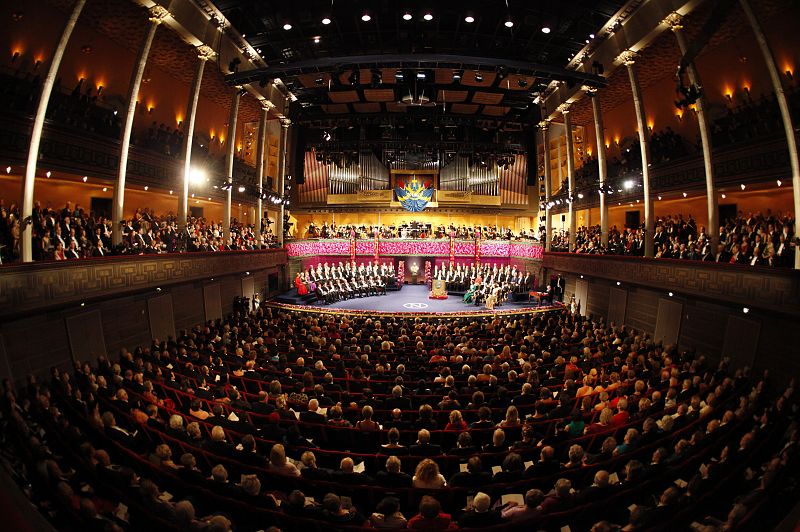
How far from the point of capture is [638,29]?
14.3m

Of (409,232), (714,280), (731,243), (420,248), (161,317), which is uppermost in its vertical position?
(409,232)

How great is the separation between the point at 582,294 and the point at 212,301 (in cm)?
1719

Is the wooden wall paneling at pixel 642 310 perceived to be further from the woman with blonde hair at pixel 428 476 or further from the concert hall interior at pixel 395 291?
the woman with blonde hair at pixel 428 476

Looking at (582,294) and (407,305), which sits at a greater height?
(582,294)

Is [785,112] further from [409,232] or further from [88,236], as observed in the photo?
[409,232]

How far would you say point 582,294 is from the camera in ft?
62.0

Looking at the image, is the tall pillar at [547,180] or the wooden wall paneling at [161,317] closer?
the wooden wall paneling at [161,317]

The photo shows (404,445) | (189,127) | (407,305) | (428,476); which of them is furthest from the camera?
(407,305)

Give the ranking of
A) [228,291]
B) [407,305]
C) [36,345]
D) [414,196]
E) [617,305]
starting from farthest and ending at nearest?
[414,196], [407,305], [228,291], [617,305], [36,345]

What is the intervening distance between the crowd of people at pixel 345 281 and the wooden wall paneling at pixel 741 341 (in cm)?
1648

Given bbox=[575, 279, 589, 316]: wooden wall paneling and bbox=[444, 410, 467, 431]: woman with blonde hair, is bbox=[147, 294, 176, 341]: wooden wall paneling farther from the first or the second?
bbox=[575, 279, 589, 316]: wooden wall paneling

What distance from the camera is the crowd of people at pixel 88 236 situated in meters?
9.92

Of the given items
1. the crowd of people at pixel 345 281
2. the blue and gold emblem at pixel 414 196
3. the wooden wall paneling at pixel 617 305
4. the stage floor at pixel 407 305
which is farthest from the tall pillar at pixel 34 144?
the blue and gold emblem at pixel 414 196

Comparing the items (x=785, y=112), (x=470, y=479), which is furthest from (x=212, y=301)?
(x=785, y=112)
